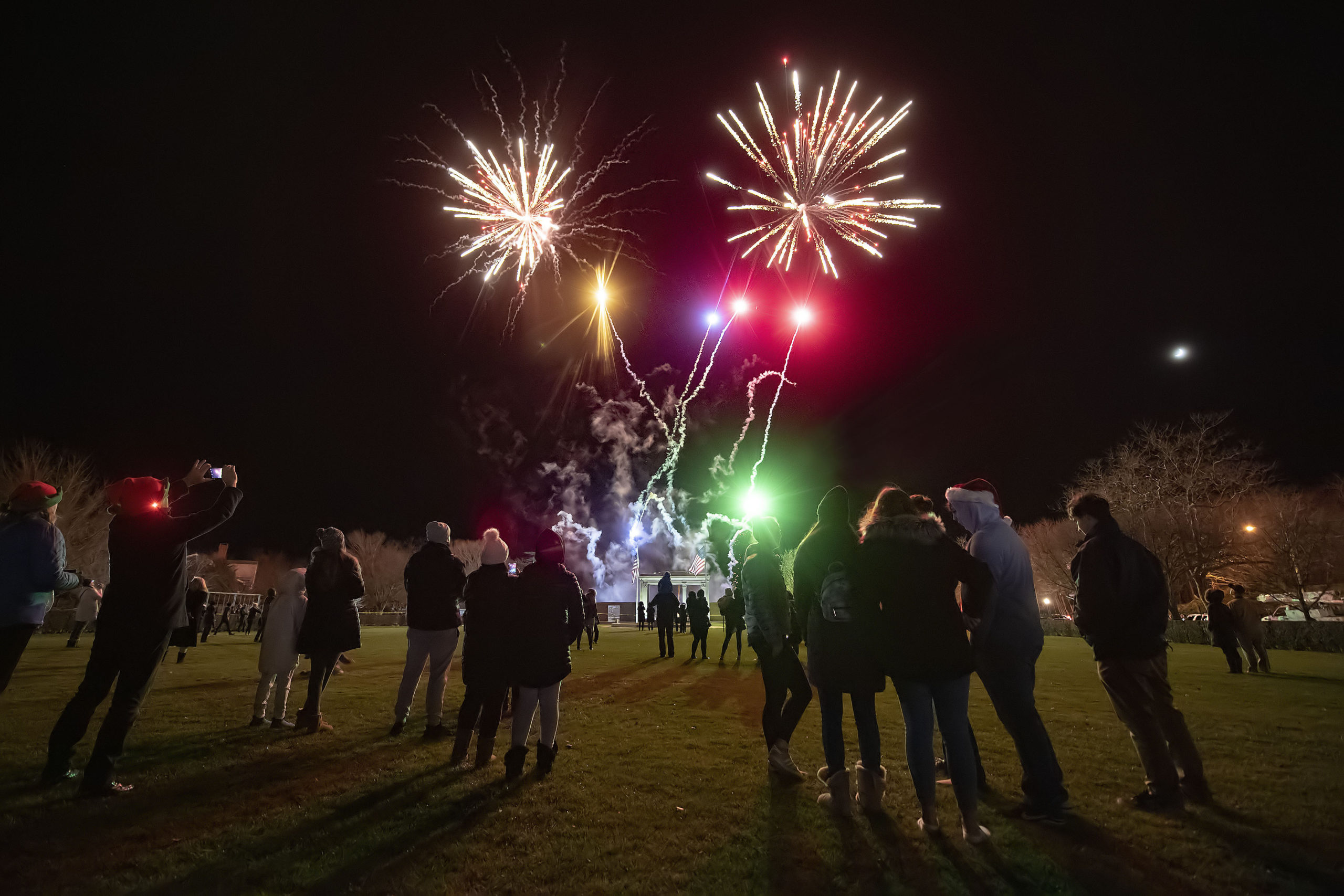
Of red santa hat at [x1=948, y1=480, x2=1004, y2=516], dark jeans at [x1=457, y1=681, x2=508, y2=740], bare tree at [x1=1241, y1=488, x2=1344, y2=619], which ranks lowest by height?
dark jeans at [x1=457, y1=681, x2=508, y2=740]

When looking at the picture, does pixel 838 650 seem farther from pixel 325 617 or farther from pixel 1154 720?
pixel 325 617

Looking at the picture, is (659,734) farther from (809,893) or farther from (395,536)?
(395,536)

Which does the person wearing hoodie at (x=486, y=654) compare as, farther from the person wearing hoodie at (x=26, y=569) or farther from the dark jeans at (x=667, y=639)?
the dark jeans at (x=667, y=639)

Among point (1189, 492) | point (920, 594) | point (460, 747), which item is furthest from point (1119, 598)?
point (1189, 492)

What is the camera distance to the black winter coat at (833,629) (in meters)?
4.46

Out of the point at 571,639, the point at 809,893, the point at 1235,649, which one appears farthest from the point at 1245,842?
the point at 1235,649

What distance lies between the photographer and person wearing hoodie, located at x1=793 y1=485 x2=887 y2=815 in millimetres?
4379

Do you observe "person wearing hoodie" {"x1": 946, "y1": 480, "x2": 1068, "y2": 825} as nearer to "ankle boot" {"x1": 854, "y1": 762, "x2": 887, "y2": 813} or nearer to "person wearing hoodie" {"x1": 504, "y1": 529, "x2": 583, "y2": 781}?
"ankle boot" {"x1": 854, "y1": 762, "x2": 887, "y2": 813}

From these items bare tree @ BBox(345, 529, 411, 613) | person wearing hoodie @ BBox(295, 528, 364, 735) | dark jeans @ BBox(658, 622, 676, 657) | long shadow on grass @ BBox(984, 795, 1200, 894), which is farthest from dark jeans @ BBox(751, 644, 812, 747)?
bare tree @ BBox(345, 529, 411, 613)

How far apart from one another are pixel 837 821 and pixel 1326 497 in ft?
179

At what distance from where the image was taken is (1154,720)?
454 cm

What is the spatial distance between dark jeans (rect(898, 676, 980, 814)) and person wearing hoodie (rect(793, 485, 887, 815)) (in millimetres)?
316

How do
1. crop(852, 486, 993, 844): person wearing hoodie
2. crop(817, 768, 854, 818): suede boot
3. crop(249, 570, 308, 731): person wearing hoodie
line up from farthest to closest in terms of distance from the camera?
1. crop(249, 570, 308, 731): person wearing hoodie
2. crop(817, 768, 854, 818): suede boot
3. crop(852, 486, 993, 844): person wearing hoodie

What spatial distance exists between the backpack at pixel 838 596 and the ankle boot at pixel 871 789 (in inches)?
39.8
